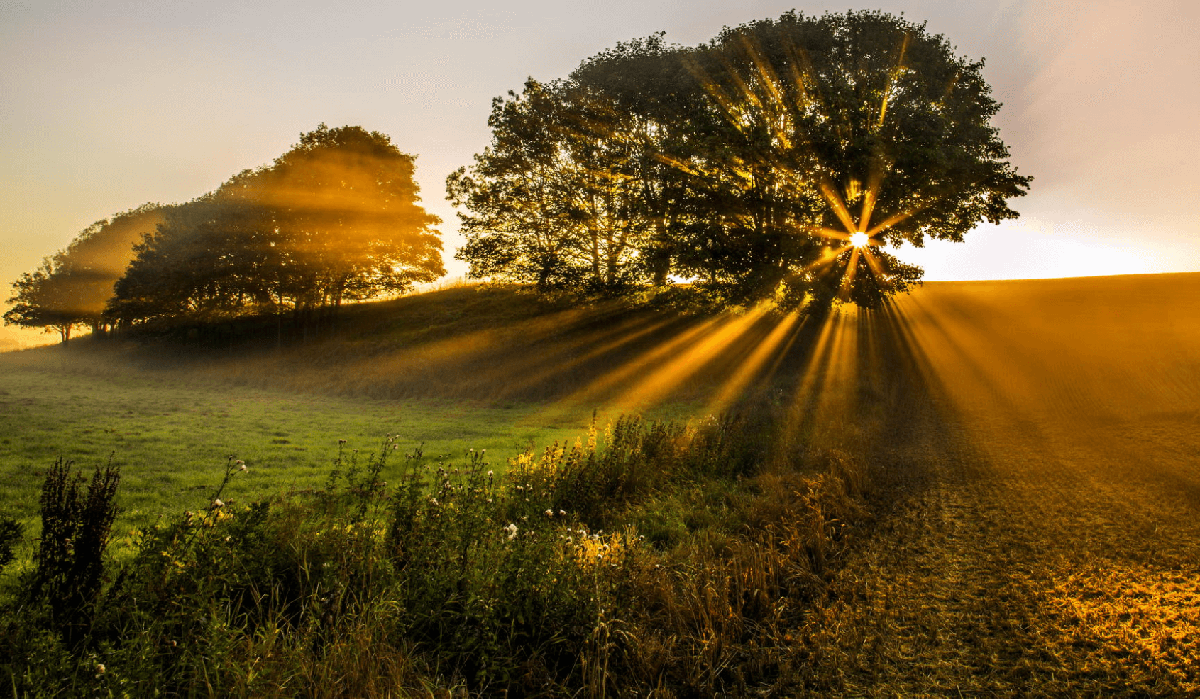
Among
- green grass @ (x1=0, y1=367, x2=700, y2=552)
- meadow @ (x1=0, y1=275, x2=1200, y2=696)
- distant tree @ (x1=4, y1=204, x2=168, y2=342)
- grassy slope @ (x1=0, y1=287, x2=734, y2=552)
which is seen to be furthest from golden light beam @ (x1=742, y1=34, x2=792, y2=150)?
distant tree @ (x1=4, y1=204, x2=168, y2=342)

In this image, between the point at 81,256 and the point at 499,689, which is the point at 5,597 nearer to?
the point at 499,689

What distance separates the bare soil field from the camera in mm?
4453

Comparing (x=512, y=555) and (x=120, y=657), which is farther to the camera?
(x=512, y=555)

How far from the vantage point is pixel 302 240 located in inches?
1503

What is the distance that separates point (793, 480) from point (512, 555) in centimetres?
527

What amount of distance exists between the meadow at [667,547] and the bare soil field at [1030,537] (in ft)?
0.12

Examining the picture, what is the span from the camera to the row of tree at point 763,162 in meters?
20.1

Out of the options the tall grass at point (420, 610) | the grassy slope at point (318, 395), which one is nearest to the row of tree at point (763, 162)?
the grassy slope at point (318, 395)

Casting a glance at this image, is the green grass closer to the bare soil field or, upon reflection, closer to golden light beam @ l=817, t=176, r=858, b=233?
the bare soil field

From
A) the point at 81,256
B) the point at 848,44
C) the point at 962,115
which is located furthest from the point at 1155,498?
the point at 81,256

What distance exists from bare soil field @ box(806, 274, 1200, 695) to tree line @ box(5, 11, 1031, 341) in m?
6.14

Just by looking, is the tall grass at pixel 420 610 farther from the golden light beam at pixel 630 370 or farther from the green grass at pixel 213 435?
the golden light beam at pixel 630 370

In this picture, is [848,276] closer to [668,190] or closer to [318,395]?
[668,190]

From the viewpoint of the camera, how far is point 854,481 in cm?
862
